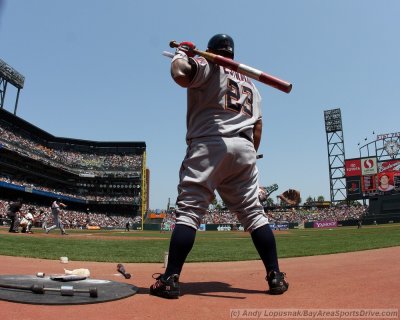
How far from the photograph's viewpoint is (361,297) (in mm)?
2506

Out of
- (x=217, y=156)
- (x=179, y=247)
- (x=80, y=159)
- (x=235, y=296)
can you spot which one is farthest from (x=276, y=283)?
(x=80, y=159)

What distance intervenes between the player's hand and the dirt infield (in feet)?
6.07

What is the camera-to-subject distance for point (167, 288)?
2.56 meters

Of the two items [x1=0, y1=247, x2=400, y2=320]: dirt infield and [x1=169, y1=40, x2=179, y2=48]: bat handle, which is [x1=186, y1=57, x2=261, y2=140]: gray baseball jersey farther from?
[x1=0, y1=247, x2=400, y2=320]: dirt infield

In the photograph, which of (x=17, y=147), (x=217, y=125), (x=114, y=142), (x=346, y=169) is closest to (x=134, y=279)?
(x=217, y=125)

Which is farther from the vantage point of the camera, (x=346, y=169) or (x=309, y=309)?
(x=346, y=169)

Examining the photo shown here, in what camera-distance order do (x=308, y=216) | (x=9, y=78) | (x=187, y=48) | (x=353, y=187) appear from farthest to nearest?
(x=308, y=216) → (x=353, y=187) → (x=9, y=78) → (x=187, y=48)

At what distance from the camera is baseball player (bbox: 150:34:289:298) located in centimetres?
280

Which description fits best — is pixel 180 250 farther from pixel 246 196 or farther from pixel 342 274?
pixel 342 274

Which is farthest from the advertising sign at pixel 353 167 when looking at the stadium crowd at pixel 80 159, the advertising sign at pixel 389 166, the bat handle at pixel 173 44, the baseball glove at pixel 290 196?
the bat handle at pixel 173 44

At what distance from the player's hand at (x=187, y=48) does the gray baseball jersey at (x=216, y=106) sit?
2.3 inches

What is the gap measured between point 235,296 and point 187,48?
193 cm

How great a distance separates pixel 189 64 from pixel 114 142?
2755 inches

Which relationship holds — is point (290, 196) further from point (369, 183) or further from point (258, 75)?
A: point (258, 75)
